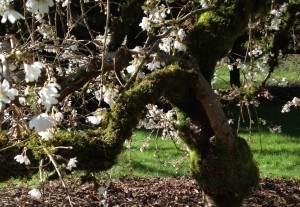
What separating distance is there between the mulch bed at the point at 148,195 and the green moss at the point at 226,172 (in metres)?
1.12

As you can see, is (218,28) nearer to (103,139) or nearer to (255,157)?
(103,139)

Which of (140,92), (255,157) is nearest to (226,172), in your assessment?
(140,92)

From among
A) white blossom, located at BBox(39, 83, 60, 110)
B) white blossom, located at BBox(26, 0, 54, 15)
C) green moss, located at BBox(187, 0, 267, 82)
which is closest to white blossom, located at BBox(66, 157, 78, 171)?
white blossom, located at BBox(39, 83, 60, 110)

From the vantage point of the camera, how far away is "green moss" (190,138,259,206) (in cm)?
389

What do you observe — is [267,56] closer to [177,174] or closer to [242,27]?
[242,27]

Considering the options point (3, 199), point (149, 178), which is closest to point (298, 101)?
point (149, 178)

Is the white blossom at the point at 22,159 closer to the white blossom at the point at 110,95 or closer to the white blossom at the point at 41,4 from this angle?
the white blossom at the point at 110,95

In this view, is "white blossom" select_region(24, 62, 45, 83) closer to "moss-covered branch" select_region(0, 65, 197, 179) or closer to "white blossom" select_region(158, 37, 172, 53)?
"moss-covered branch" select_region(0, 65, 197, 179)

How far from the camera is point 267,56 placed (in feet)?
16.6

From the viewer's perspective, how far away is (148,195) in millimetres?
5512

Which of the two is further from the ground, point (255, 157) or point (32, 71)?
point (32, 71)

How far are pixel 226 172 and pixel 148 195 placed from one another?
1753 millimetres

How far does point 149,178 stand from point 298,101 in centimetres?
208

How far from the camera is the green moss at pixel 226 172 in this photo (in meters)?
3.89
